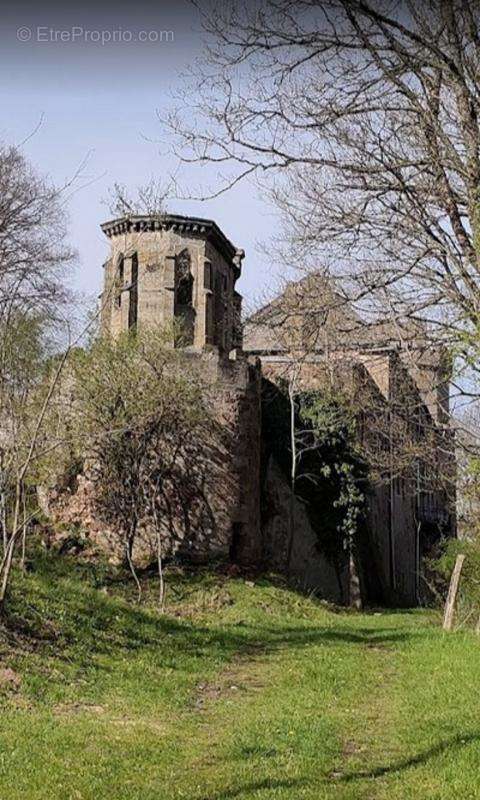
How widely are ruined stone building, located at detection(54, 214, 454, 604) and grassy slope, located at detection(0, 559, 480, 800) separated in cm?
320

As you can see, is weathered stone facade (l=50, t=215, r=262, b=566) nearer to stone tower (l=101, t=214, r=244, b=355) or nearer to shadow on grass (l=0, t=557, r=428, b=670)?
shadow on grass (l=0, t=557, r=428, b=670)

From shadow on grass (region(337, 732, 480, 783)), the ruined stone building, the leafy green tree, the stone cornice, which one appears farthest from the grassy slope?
the stone cornice

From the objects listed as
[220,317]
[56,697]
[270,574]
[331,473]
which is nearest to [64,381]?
[270,574]

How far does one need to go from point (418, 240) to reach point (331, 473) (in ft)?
69.3

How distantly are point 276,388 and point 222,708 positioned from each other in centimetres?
1893

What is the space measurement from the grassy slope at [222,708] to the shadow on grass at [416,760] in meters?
0.02

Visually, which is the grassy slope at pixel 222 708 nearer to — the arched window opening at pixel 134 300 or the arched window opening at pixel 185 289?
the arched window opening at pixel 134 300

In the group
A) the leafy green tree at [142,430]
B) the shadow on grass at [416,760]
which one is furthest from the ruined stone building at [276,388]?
the shadow on grass at [416,760]

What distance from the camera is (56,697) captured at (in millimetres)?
10914

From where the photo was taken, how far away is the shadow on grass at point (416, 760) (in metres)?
7.65

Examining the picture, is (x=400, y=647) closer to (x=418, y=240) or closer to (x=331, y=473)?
(x=418, y=240)

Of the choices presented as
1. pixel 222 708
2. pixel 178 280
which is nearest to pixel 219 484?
pixel 222 708

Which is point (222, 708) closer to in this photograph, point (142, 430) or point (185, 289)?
point (142, 430)

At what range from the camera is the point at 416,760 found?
26.3 feet
